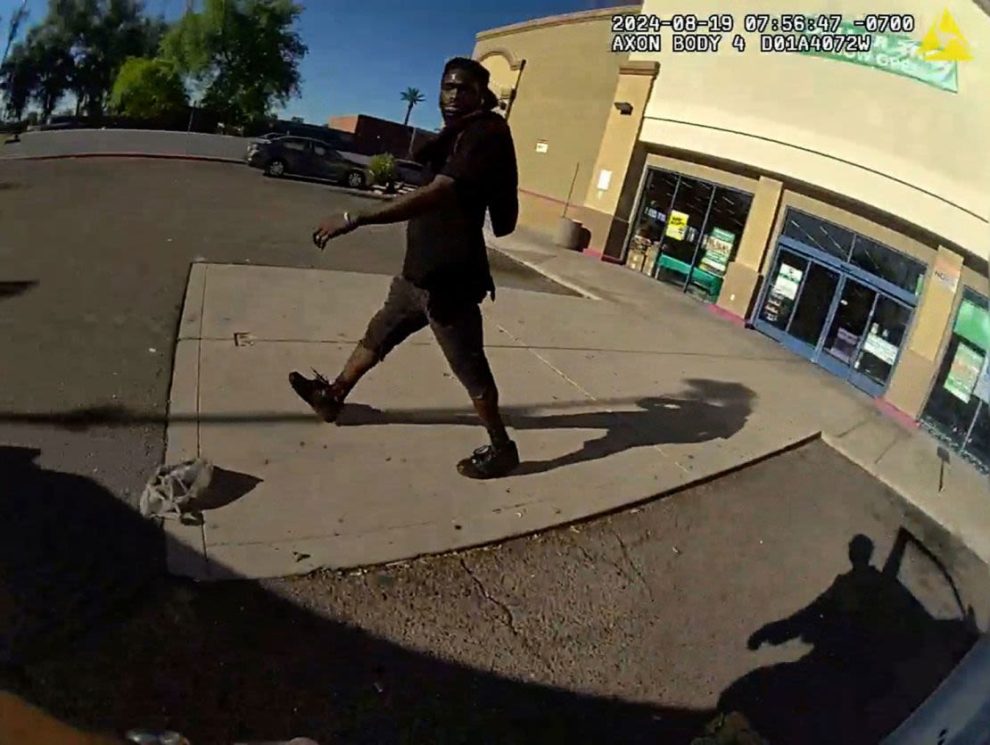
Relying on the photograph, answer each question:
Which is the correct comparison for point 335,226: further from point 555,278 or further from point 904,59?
point 904,59

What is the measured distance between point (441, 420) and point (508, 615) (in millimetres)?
714

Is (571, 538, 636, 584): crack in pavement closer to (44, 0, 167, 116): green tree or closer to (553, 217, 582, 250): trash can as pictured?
(553, 217, 582, 250): trash can

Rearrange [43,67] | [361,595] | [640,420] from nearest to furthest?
1. [43,67]
2. [361,595]
3. [640,420]

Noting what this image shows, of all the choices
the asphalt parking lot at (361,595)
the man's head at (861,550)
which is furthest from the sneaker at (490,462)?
the man's head at (861,550)

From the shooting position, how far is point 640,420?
12.3 feet

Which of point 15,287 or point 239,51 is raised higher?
point 239,51

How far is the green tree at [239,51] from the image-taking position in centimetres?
94

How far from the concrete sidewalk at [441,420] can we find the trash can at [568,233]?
0.34 ft

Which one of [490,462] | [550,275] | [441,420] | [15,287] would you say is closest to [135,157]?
[15,287]

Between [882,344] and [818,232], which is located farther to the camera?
[818,232]

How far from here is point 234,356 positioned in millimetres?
1808

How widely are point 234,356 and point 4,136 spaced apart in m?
0.88

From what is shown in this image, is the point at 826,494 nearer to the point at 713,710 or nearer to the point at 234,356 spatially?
the point at 713,710

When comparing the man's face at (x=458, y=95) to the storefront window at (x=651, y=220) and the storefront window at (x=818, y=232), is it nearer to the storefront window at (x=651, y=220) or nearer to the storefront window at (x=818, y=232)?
the storefront window at (x=651, y=220)
